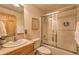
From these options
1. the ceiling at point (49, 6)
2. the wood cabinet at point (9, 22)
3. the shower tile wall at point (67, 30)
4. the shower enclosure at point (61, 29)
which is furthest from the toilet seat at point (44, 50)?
the ceiling at point (49, 6)

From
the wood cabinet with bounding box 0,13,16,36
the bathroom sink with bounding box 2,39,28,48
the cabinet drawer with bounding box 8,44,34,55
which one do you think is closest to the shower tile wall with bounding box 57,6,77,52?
the cabinet drawer with bounding box 8,44,34,55

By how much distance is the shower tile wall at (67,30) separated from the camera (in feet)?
4.56

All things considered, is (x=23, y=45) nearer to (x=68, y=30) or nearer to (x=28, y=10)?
(x=28, y=10)

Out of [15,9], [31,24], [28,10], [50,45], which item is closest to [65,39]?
[50,45]

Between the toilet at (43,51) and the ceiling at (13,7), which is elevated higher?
the ceiling at (13,7)

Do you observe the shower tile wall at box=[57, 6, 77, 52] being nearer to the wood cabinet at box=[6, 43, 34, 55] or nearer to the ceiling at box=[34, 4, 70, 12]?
the ceiling at box=[34, 4, 70, 12]

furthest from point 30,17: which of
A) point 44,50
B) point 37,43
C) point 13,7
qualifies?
point 44,50

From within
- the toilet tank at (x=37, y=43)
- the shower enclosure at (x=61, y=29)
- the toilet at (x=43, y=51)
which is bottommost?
the toilet at (x=43, y=51)

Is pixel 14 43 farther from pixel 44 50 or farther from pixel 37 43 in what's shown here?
pixel 44 50

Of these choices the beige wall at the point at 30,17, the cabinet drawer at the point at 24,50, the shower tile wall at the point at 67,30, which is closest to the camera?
the cabinet drawer at the point at 24,50

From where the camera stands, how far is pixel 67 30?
1.48 metres

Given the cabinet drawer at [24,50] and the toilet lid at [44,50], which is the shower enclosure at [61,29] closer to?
the toilet lid at [44,50]

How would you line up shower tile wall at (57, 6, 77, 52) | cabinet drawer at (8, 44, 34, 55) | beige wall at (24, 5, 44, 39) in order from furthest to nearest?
1. beige wall at (24, 5, 44, 39)
2. shower tile wall at (57, 6, 77, 52)
3. cabinet drawer at (8, 44, 34, 55)

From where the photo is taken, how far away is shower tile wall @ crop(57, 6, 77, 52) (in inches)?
54.7
